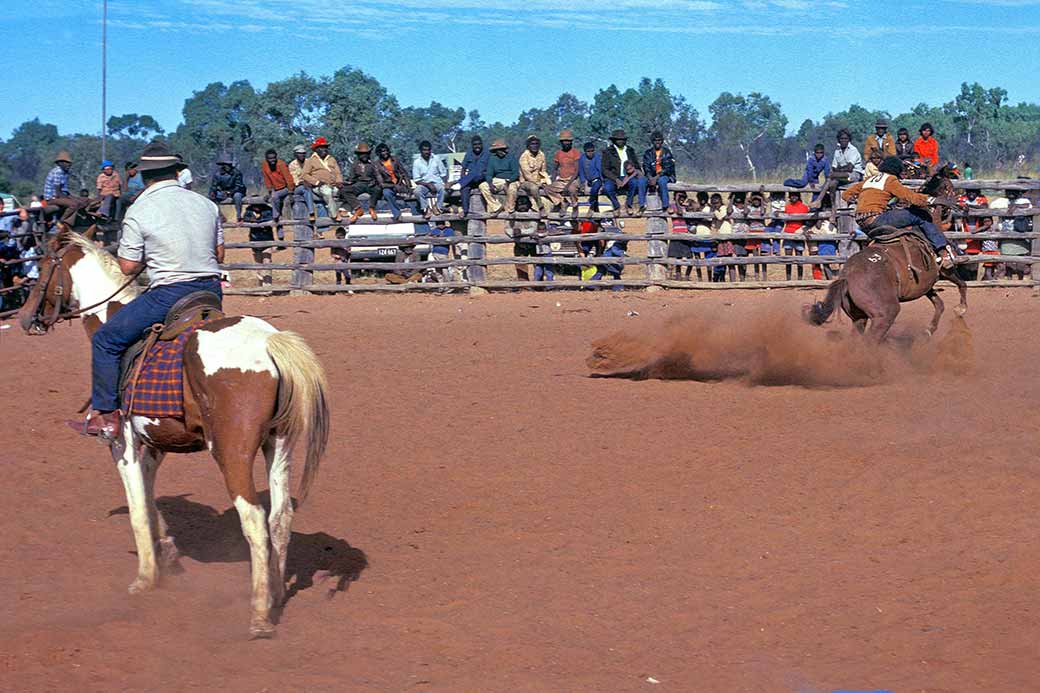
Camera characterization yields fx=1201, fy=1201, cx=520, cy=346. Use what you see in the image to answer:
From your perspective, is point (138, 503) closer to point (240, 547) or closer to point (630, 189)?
point (240, 547)

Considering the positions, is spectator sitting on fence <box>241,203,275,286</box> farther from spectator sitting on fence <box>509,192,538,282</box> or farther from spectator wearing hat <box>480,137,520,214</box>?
spectator sitting on fence <box>509,192,538,282</box>

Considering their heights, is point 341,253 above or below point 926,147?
below

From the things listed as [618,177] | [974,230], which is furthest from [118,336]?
[974,230]

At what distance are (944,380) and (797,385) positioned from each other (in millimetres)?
1512

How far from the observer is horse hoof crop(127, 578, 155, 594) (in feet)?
22.2

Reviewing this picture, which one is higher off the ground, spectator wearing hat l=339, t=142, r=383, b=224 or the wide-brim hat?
spectator wearing hat l=339, t=142, r=383, b=224

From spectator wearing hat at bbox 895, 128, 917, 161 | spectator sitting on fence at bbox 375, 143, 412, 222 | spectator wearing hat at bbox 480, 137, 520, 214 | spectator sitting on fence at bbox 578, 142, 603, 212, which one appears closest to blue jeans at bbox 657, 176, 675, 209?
spectator sitting on fence at bbox 578, 142, 603, 212

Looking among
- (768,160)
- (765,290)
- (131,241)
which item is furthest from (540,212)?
(768,160)

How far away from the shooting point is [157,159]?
6871mm

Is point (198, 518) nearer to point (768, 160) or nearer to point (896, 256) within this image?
point (896, 256)

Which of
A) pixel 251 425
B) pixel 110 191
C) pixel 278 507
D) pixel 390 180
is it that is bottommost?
pixel 278 507

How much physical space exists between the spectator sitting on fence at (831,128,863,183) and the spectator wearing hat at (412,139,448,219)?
702cm

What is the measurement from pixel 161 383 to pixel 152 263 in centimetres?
74

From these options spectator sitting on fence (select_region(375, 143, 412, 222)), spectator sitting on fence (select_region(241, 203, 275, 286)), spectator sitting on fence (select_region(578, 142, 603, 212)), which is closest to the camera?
spectator sitting on fence (select_region(578, 142, 603, 212))
